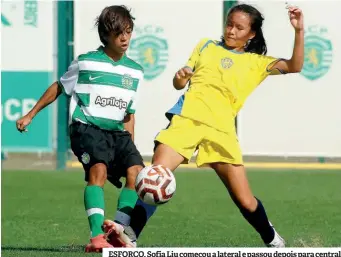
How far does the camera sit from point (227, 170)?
7.66 m

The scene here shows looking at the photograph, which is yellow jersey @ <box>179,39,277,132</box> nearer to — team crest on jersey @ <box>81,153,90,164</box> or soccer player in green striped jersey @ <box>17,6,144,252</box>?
soccer player in green striped jersey @ <box>17,6,144,252</box>

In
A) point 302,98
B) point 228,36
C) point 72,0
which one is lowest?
point 302,98

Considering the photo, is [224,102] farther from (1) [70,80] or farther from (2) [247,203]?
(1) [70,80]

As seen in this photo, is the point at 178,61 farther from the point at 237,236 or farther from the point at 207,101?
the point at 207,101

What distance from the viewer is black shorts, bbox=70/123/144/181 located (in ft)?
25.5

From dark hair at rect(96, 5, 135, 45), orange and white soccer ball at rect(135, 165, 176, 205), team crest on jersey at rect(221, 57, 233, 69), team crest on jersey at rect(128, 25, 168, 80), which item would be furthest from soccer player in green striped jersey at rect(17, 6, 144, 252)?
team crest on jersey at rect(128, 25, 168, 80)

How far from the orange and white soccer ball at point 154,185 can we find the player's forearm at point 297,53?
44.7 inches

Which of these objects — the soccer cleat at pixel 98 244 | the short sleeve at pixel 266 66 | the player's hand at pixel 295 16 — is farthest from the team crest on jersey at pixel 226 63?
the soccer cleat at pixel 98 244

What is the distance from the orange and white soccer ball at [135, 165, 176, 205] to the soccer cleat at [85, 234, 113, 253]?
17.1 inches

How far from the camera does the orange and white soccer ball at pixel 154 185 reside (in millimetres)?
7293

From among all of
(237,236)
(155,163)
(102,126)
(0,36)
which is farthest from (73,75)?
(0,36)

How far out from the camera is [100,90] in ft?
25.8

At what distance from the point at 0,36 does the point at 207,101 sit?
22.6 ft

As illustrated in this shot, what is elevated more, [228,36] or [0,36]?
[228,36]
